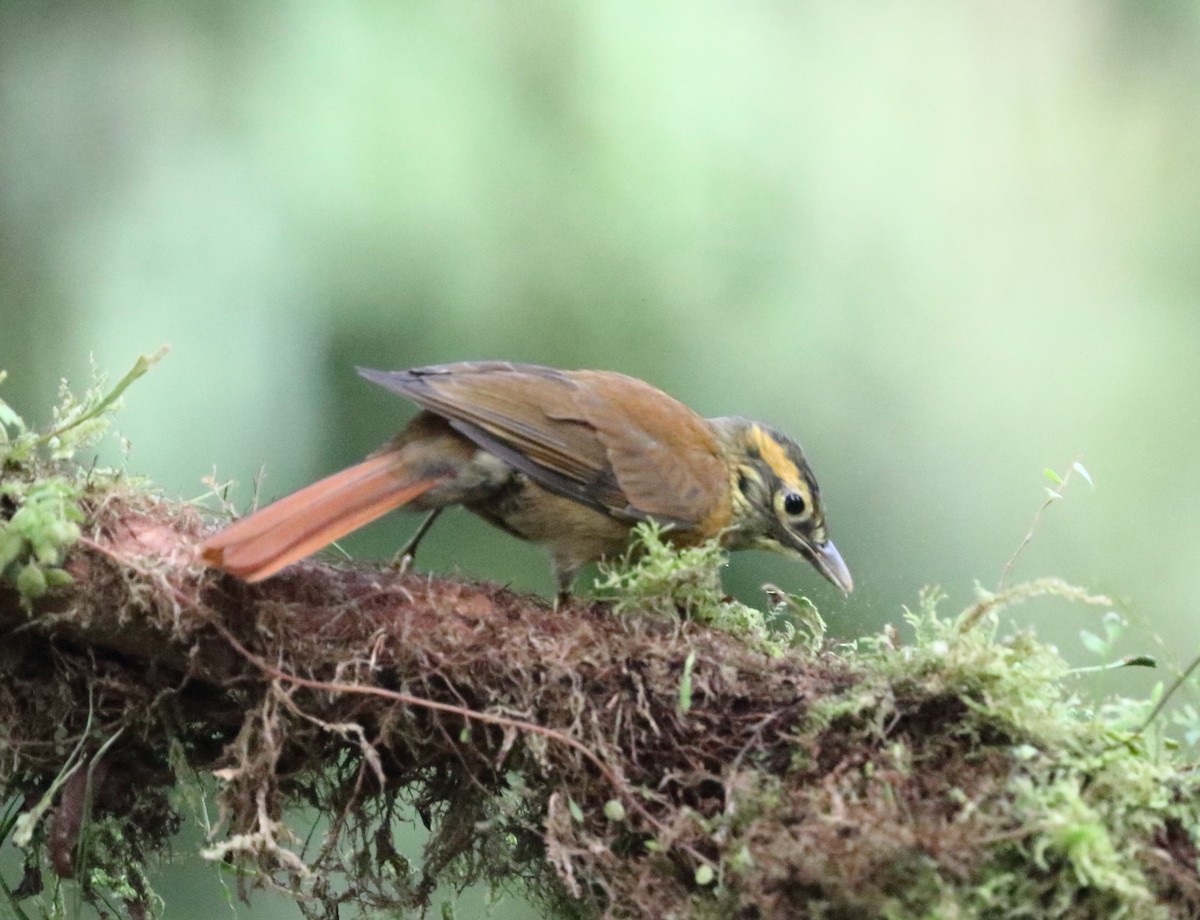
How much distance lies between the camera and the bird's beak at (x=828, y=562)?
260cm

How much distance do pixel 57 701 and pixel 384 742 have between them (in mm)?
541

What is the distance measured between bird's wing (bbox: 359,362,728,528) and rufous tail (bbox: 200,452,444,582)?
22cm

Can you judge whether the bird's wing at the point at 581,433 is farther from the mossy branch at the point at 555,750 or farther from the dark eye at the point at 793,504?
the mossy branch at the point at 555,750

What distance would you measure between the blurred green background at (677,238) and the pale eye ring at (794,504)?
608mm

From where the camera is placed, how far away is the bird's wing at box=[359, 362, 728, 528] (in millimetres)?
2281

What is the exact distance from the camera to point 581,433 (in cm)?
239

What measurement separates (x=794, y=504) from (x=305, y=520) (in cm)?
119

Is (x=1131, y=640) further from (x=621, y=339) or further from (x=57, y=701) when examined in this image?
(x=57, y=701)

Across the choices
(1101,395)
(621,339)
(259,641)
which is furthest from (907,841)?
(1101,395)

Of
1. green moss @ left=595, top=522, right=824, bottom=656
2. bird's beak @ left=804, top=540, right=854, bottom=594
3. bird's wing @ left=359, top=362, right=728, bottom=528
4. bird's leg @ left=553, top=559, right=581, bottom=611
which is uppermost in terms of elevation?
bird's wing @ left=359, top=362, right=728, bottom=528

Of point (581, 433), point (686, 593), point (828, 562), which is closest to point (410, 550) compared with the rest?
point (581, 433)

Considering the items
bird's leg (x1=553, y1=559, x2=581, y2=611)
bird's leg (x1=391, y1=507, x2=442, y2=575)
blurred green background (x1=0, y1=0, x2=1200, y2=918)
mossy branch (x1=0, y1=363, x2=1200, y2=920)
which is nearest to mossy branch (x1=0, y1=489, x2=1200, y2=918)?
mossy branch (x1=0, y1=363, x2=1200, y2=920)

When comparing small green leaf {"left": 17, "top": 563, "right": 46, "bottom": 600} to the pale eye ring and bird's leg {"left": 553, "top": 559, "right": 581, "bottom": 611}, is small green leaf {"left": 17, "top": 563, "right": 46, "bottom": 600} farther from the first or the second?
→ the pale eye ring

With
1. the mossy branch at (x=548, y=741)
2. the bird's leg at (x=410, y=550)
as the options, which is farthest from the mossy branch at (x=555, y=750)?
the bird's leg at (x=410, y=550)
